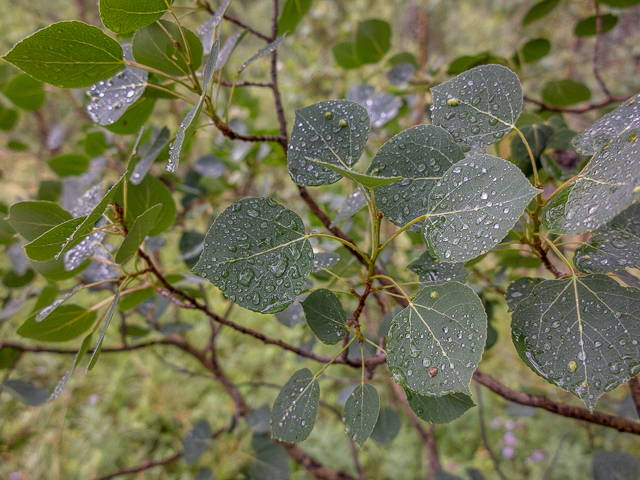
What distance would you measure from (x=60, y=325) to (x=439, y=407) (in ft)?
1.67

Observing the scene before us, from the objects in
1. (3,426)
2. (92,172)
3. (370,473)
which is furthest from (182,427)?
(92,172)

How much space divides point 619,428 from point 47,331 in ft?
2.59

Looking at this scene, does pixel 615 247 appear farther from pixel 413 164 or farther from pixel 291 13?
pixel 291 13

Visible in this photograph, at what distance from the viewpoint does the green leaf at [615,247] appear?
0.35 m

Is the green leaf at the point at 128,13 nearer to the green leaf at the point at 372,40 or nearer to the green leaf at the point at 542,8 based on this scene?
the green leaf at the point at 372,40

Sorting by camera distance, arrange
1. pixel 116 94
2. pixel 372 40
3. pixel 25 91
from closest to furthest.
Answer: pixel 116 94 → pixel 25 91 → pixel 372 40

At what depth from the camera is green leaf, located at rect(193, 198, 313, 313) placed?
0.32 m

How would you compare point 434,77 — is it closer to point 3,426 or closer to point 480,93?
point 480,93

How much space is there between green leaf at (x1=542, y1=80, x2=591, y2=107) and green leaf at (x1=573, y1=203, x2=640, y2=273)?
59cm

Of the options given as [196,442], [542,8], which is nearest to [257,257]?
[196,442]

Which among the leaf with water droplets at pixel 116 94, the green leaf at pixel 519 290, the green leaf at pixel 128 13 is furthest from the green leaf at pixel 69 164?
the green leaf at pixel 519 290

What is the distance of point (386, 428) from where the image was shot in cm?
74

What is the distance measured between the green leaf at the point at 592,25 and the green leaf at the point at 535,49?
0.41 feet

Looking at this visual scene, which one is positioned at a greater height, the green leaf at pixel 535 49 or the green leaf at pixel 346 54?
the green leaf at pixel 346 54
